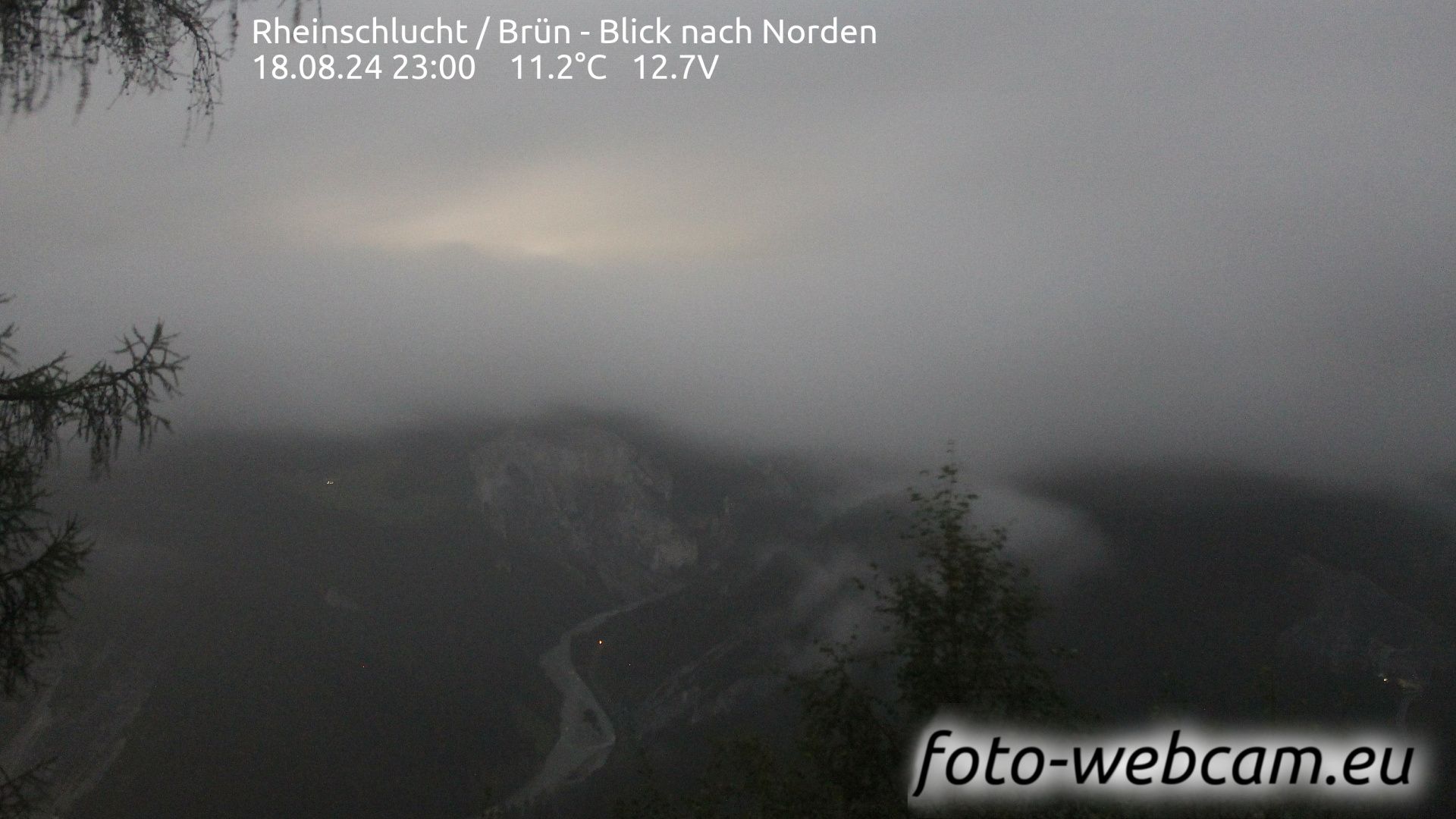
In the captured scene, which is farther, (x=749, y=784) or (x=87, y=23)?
(x=749, y=784)

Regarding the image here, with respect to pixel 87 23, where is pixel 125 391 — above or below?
below

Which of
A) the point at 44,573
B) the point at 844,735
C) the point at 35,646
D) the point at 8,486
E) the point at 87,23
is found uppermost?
the point at 87,23

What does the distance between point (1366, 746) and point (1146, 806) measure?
499 centimetres

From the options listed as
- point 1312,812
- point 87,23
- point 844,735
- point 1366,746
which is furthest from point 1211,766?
point 87,23

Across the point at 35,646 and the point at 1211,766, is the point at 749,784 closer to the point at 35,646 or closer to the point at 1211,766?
the point at 1211,766

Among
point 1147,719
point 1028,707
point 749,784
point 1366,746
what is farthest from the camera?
point 1147,719

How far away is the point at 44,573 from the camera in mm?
9961

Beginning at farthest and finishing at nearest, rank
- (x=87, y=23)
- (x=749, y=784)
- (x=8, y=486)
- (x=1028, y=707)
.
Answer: (x=749, y=784), (x=1028, y=707), (x=8, y=486), (x=87, y=23)

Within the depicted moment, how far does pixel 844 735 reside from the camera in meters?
14.4

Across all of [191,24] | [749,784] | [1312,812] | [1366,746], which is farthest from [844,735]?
[191,24]

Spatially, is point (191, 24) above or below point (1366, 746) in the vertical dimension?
above

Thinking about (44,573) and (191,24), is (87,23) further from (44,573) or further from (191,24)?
(44,573)

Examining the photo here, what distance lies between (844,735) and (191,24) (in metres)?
11.6

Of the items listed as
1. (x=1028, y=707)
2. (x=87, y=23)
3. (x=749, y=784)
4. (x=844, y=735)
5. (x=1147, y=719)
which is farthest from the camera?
(x=1147, y=719)
